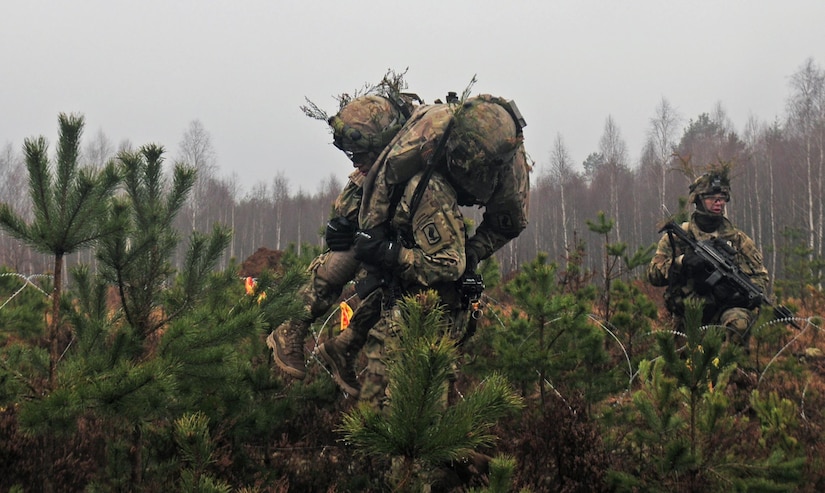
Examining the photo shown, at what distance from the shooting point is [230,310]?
204 centimetres

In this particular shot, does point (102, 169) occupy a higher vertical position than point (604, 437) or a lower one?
higher

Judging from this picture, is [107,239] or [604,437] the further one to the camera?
[604,437]

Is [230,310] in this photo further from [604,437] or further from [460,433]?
[604,437]

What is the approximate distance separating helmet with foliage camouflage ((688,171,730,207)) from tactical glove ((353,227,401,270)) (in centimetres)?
495

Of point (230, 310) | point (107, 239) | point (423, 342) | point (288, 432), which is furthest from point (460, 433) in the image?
point (288, 432)

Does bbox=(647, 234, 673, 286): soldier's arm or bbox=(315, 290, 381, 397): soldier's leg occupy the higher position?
bbox=(647, 234, 673, 286): soldier's arm

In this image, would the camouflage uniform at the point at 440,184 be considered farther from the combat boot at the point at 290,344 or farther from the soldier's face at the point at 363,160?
the combat boot at the point at 290,344

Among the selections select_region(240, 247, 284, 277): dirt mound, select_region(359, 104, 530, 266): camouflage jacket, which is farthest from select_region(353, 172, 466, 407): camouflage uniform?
select_region(240, 247, 284, 277): dirt mound

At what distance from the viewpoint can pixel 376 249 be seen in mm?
2982

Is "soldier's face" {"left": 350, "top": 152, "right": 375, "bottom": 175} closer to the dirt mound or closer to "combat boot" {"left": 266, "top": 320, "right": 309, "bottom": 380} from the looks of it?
"combat boot" {"left": 266, "top": 320, "right": 309, "bottom": 380}

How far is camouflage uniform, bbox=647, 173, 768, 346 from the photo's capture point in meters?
5.68

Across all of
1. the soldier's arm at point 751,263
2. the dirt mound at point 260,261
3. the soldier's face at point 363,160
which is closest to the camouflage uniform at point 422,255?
the soldier's face at point 363,160

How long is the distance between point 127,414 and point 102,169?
959 millimetres

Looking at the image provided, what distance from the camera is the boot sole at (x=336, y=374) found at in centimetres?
347
